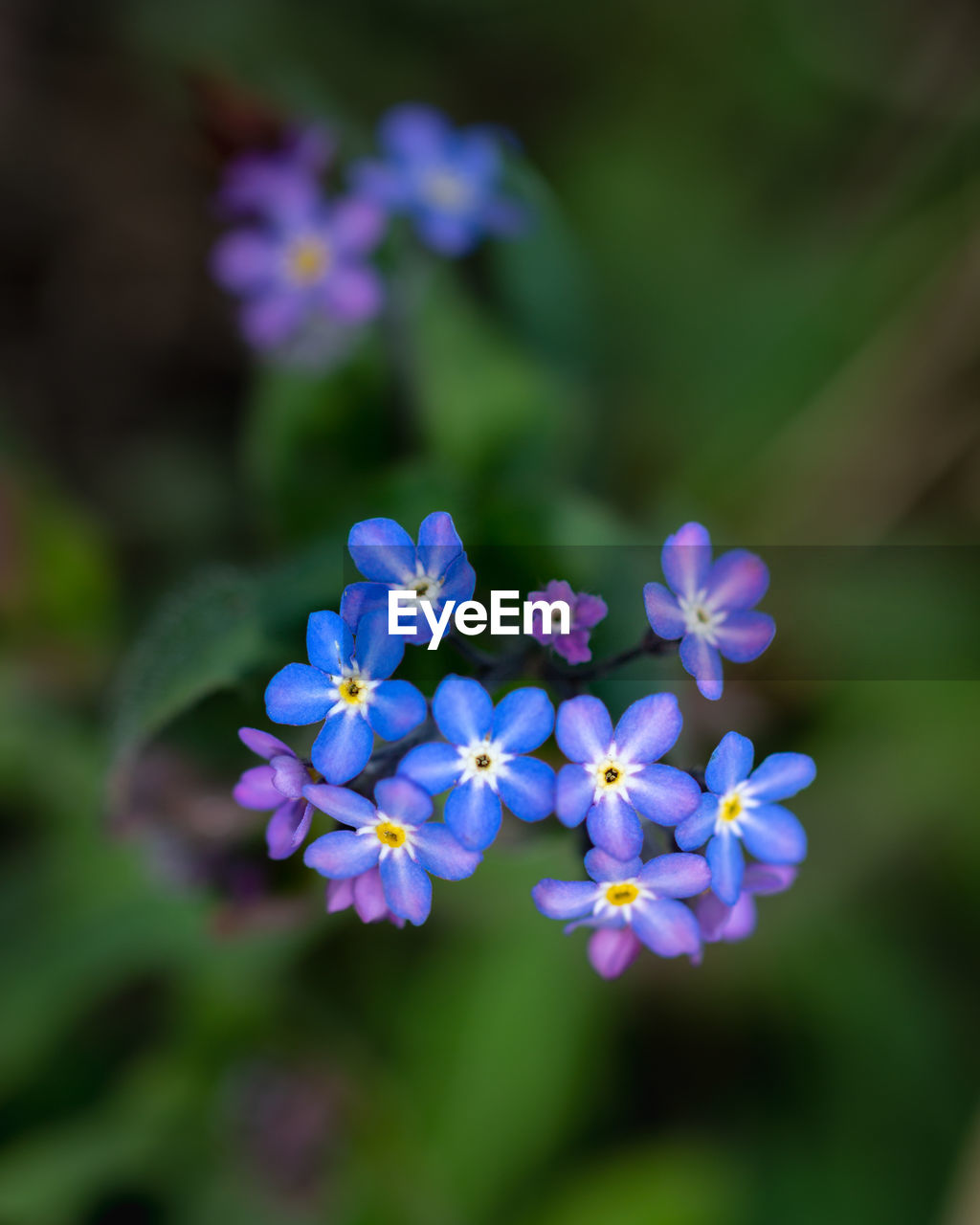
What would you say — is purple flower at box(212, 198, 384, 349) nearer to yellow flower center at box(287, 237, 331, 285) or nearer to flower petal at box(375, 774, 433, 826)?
yellow flower center at box(287, 237, 331, 285)

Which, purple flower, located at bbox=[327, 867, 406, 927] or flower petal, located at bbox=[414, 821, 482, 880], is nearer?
flower petal, located at bbox=[414, 821, 482, 880]

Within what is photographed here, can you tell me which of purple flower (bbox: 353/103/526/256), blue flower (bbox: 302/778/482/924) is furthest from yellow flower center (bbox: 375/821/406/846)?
purple flower (bbox: 353/103/526/256)

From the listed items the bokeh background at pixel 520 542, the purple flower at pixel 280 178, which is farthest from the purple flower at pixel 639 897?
the purple flower at pixel 280 178

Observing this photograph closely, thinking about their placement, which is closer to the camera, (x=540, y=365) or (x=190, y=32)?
(x=540, y=365)

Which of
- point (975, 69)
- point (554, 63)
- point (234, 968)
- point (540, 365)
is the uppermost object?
point (554, 63)

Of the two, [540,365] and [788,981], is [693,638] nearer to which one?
[540,365]

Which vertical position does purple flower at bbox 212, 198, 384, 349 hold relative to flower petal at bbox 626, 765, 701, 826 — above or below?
above

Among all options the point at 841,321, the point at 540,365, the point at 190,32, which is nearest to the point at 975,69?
the point at 841,321
